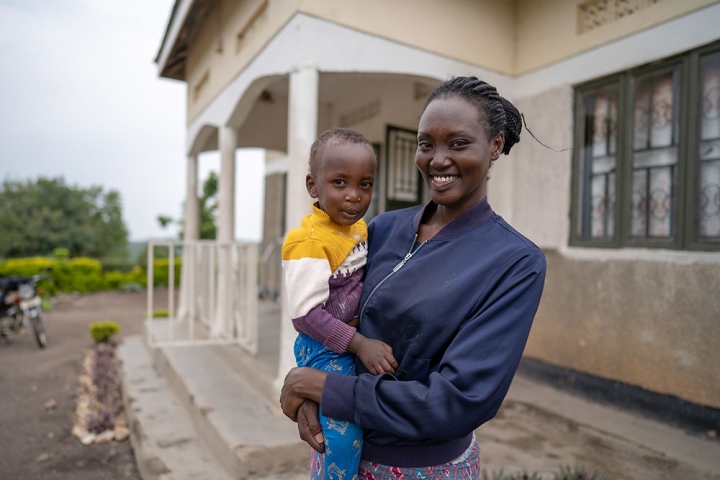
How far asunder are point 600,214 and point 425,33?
2.14m

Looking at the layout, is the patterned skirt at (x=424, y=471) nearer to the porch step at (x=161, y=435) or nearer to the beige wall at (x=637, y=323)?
the porch step at (x=161, y=435)

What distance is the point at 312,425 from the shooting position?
1.25 meters

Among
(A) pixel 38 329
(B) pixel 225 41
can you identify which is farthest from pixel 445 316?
(A) pixel 38 329

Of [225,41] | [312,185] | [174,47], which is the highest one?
[174,47]

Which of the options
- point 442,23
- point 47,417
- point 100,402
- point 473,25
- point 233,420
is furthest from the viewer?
point 100,402

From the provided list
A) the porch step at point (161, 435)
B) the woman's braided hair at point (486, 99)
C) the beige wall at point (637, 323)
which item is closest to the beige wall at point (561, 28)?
the beige wall at point (637, 323)

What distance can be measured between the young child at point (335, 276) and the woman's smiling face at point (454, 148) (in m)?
0.27

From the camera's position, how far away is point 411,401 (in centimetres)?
109

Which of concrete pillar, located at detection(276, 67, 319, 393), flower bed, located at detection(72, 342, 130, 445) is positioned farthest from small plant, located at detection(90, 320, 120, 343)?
concrete pillar, located at detection(276, 67, 319, 393)

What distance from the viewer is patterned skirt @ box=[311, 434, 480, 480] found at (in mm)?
1259

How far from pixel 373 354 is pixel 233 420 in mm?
2810

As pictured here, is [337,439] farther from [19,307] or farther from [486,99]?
[19,307]

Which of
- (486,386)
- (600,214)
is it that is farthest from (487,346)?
(600,214)

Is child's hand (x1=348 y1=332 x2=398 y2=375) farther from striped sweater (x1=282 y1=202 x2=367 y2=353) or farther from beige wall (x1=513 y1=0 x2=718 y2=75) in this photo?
beige wall (x1=513 y1=0 x2=718 y2=75)
